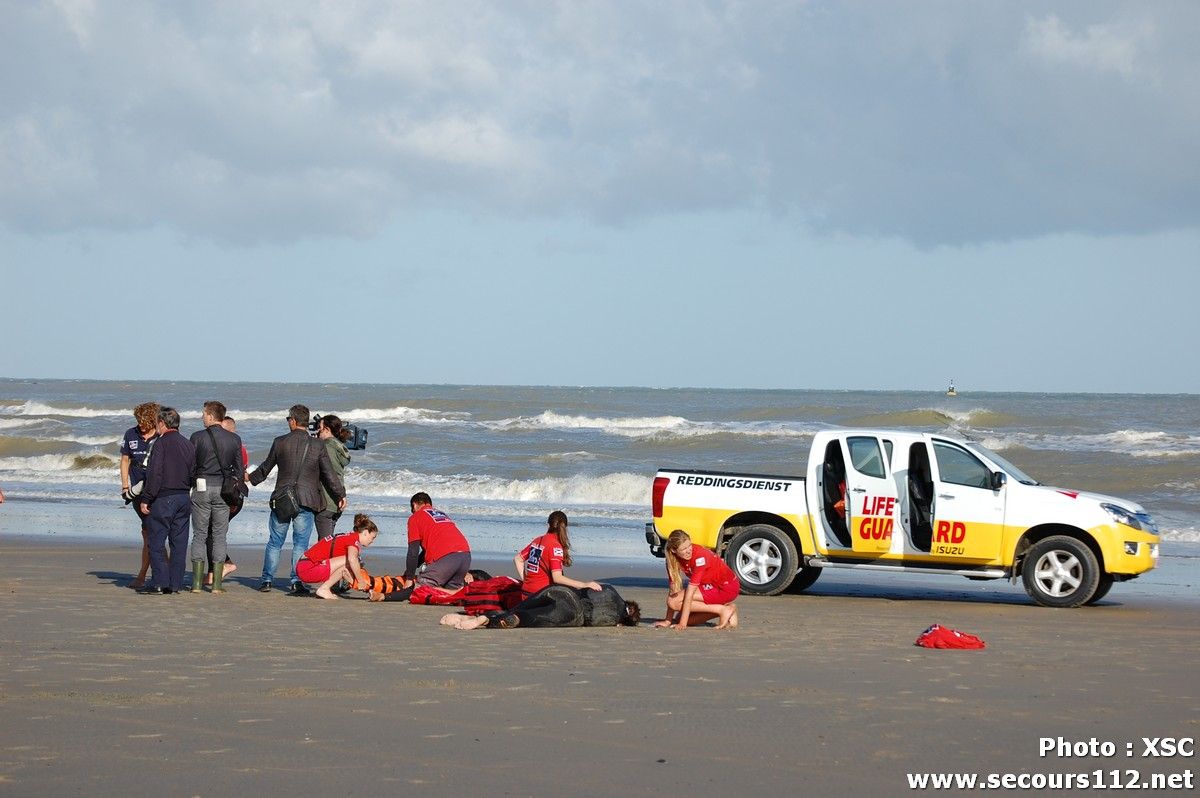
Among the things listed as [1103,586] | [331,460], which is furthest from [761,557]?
[331,460]

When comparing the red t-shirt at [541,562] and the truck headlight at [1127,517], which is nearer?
the red t-shirt at [541,562]

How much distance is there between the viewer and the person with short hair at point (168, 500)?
41.3 feet

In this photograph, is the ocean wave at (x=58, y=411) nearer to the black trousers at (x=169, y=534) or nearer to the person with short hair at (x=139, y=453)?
the person with short hair at (x=139, y=453)

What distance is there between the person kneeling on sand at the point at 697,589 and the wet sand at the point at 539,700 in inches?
11.0

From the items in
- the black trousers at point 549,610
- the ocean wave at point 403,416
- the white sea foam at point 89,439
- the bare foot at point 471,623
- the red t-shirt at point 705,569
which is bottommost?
the bare foot at point 471,623

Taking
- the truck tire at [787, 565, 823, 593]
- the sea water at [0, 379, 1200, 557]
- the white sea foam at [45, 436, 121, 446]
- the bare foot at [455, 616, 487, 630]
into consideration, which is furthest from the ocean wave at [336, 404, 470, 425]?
the bare foot at [455, 616, 487, 630]

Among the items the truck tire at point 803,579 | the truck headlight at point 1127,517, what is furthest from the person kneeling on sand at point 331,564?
the truck headlight at point 1127,517

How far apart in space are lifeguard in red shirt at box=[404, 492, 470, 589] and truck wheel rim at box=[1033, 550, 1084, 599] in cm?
579

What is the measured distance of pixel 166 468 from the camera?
1260 centimetres

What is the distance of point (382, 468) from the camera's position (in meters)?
35.7

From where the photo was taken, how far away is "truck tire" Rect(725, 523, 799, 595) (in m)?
14.3

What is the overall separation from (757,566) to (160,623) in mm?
6332

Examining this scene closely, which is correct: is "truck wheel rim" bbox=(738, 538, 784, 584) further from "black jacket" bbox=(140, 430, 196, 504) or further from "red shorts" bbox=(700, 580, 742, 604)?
"black jacket" bbox=(140, 430, 196, 504)

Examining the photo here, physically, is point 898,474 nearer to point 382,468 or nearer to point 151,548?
point 151,548
